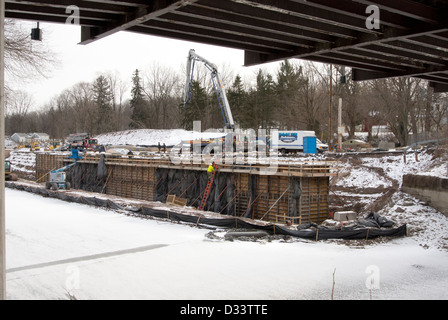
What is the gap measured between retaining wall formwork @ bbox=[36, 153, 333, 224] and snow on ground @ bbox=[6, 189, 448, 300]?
20.5 feet

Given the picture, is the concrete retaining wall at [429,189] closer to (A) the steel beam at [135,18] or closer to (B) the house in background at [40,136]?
(A) the steel beam at [135,18]

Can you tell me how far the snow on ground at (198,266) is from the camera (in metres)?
12.3

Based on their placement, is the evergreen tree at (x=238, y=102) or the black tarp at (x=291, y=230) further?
the evergreen tree at (x=238, y=102)

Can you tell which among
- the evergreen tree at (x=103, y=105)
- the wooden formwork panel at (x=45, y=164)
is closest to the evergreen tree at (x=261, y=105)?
the evergreen tree at (x=103, y=105)

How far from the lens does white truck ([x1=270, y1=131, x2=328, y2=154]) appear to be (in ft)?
141

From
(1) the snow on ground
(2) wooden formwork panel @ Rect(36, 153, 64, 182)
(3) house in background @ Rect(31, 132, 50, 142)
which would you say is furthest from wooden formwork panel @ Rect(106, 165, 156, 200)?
(3) house in background @ Rect(31, 132, 50, 142)

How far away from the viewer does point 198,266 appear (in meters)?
15.0

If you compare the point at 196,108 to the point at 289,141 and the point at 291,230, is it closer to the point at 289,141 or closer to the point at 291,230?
the point at 289,141

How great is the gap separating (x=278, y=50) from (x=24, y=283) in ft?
34.0

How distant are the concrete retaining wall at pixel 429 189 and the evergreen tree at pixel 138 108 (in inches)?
2857

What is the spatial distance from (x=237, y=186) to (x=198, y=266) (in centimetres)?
1360

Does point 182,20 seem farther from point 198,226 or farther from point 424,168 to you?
point 424,168

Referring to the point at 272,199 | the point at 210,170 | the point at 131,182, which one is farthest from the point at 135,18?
the point at 131,182

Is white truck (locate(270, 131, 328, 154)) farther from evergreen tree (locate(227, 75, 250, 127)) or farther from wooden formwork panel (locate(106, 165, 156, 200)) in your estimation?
evergreen tree (locate(227, 75, 250, 127))
